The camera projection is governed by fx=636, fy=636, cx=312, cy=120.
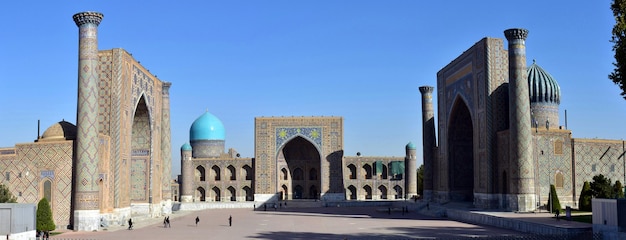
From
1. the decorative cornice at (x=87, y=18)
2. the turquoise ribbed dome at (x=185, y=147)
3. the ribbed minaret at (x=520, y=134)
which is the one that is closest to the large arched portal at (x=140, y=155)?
the decorative cornice at (x=87, y=18)

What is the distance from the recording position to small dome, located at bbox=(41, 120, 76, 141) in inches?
878

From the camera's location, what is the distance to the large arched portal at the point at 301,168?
147 ft

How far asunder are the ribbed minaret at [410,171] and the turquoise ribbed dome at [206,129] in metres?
15.3

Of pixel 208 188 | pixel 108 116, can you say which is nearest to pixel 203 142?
pixel 208 188

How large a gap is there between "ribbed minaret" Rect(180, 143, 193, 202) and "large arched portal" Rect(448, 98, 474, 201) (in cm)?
1872

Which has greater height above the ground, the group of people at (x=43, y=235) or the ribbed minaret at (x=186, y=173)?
the ribbed minaret at (x=186, y=173)

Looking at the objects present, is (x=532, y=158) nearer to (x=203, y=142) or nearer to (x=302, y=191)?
(x=302, y=191)

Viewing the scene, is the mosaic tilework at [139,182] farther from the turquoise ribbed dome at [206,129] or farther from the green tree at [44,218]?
the turquoise ribbed dome at [206,129]

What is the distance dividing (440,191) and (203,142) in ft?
73.3

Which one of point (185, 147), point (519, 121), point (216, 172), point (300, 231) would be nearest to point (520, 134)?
point (519, 121)

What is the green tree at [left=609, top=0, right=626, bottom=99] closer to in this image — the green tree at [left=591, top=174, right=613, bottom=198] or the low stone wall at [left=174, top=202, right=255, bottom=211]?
the green tree at [left=591, top=174, right=613, bottom=198]

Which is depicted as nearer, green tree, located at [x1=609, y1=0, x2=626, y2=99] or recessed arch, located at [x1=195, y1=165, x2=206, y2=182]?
green tree, located at [x1=609, y1=0, x2=626, y2=99]

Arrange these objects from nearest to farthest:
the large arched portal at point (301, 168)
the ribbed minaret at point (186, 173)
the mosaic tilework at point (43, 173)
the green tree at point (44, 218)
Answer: the green tree at point (44, 218) → the mosaic tilework at point (43, 173) → the ribbed minaret at point (186, 173) → the large arched portal at point (301, 168)

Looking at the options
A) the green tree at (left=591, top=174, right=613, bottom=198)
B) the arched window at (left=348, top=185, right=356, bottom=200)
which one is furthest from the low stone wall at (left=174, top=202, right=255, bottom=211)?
the green tree at (left=591, top=174, right=613, bottom=198)
